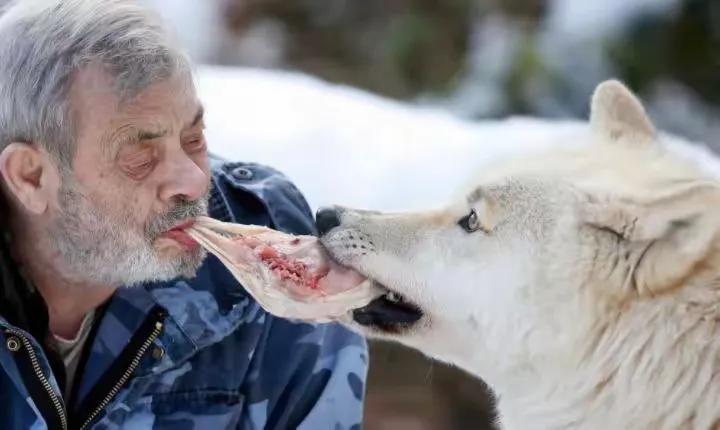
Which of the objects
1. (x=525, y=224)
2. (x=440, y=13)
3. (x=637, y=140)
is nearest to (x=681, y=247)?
(x=525, y=224)

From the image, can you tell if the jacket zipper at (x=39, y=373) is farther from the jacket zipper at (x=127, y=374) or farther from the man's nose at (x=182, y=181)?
the man's nose at (x=182, y=181)

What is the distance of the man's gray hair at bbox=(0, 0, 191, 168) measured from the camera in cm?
214

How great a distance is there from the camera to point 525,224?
6.52 ft

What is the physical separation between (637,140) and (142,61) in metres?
0.98

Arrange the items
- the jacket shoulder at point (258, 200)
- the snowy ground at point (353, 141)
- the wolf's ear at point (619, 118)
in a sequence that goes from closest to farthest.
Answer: the wolf's ear at point (619, 118)
the jacket shoulder at point (258, 200)
the snowy ground at point (353, 141)

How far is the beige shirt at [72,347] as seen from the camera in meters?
2.27

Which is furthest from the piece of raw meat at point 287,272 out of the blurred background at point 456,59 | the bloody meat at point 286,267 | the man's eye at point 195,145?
the blurred background at point 456,59

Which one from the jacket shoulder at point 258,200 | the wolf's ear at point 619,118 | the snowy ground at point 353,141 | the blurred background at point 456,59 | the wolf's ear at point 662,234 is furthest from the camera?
the blurred background at point 456,59

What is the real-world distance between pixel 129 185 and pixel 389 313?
0.57 metres

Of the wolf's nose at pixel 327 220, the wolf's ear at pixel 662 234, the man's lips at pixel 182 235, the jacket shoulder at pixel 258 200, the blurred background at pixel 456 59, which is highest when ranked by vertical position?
the wolf's ear at pixel 662 234

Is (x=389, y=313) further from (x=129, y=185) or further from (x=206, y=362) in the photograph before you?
(x=129, y=185)

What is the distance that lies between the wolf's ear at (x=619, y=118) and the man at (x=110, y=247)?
0.80 meters

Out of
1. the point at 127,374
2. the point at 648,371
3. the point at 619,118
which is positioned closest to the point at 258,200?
the point at 127,374

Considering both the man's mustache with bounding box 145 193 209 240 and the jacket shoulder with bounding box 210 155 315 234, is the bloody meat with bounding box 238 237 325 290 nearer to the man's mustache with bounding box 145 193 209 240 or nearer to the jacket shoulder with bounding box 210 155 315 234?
the man's mustache with bounding box 145 193 209 240
